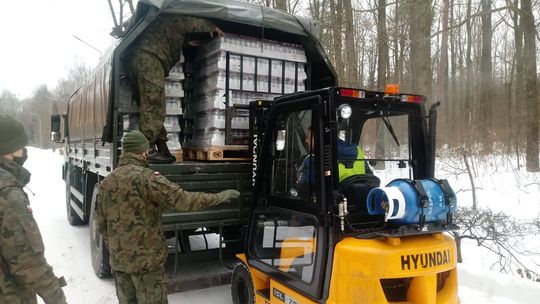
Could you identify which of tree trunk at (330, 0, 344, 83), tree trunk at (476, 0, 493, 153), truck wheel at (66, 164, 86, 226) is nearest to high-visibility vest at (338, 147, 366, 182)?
truck wheel at (66, 164, 86, 226)

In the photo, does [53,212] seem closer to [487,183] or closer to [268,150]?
[268,150]

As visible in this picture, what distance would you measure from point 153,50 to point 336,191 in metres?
2.51

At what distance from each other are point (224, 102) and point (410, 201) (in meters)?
2.38

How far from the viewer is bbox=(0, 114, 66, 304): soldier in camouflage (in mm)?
2326

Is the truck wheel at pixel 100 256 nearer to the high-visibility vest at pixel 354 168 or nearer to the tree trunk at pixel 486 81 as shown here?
the high-visibility vest at pixel 354 168

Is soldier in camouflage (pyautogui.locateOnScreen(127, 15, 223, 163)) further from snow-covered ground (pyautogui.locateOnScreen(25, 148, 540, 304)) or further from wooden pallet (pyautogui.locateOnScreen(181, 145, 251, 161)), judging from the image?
snow-covered ground (pyautogui.locateOnScreen(25, 148, 540, 304))

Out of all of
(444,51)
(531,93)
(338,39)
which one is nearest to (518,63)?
(444,51)

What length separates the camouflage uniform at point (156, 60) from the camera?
4.39 meters

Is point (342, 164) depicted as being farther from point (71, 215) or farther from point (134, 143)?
point (71, 215)

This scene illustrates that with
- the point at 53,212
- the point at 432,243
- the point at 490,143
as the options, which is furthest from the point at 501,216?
the point at 53,212

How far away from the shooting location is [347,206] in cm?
313

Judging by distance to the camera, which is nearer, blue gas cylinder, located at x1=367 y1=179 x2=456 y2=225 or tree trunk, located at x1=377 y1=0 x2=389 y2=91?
blue gas cylinder, located at x1=367 y1=179 x2=456 y2=225

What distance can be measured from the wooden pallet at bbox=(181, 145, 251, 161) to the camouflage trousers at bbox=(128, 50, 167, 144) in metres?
0.54

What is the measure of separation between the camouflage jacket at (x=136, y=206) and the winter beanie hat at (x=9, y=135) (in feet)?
2.61
